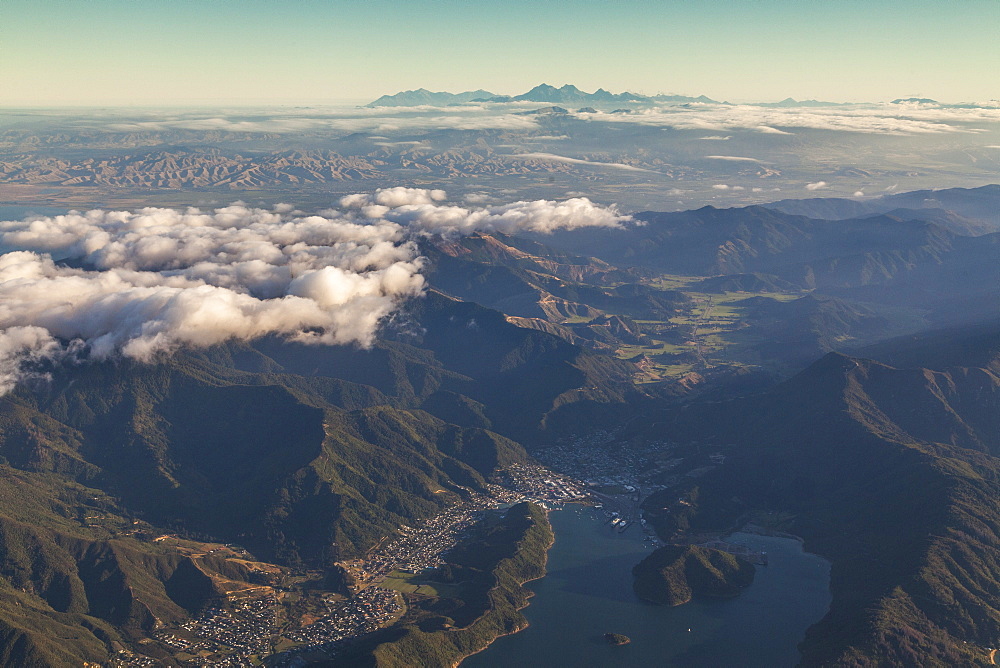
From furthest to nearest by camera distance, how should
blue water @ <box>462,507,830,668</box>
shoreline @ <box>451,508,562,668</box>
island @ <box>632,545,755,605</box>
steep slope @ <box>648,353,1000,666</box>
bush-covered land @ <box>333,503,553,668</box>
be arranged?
1. island @ <box>632,545,755,605</box>
2. shoreline @ <box>451,508,562,668</box>
3. blue water @ <box>462,507,830,668</box>
4. bush-covered land @ <box>333,503,553,668</box>
5. steep slope @ <box>648,353,1000,666</box>

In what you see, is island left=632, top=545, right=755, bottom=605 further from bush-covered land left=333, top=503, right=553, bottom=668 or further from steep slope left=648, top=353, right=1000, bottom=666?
bush-covered land left=333, top=503, right=553, bottom=668

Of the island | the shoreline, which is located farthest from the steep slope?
the shoreline

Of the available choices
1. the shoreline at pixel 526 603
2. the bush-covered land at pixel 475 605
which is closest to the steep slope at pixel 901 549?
the shoreline at pixel 526 603

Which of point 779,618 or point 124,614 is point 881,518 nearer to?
point 779,618

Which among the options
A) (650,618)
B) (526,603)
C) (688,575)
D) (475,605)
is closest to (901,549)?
(688,575)

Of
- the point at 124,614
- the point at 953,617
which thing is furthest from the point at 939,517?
the point at 124,614

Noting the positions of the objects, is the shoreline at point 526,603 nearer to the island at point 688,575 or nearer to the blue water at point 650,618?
the blue water at point 650,618

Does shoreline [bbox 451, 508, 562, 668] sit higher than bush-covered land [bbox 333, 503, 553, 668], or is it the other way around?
bush-covered land [bbox 333, 503, 553, 668]
